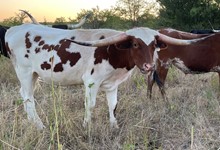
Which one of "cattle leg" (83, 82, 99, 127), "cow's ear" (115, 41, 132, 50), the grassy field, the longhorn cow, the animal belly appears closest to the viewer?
the grassy field

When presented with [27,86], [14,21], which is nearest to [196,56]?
[27,86]

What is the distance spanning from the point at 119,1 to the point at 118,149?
4480cm

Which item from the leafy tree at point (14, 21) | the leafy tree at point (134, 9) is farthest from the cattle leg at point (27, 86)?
the leafy tree at point (134, 9)

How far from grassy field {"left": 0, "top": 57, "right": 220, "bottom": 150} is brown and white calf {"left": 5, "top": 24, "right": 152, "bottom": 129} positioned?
0.76 feet

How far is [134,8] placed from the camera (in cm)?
4759

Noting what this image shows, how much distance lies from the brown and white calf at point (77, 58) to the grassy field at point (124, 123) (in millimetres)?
232

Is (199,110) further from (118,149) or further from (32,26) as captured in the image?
(32,26)

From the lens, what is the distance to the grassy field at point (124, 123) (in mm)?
3979

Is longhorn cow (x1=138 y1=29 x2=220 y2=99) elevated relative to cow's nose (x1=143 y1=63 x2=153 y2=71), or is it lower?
lower

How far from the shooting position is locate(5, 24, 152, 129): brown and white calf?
14.9 feet

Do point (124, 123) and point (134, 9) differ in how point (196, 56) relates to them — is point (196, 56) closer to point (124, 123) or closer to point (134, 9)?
point (124, 123)

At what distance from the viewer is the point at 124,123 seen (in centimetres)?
497

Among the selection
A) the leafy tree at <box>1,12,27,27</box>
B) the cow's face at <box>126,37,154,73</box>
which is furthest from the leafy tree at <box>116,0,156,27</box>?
the cow's face at <box>126,37,154,73</box>

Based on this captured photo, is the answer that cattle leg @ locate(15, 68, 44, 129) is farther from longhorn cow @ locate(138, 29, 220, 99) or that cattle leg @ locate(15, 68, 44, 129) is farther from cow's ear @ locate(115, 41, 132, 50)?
longhorn cow @ locate(138, 29, 220, 99)
